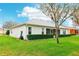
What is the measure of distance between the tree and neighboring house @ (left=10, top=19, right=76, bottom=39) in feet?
0.31

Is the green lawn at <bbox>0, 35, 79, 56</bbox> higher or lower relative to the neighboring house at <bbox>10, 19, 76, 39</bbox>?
lower

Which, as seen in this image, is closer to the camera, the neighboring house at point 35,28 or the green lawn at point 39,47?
the green lawn at point 39,47

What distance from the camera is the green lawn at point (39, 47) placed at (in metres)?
7.57

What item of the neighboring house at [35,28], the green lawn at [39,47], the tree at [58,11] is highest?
the tree at [58,11]

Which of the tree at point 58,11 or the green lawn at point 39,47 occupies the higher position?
the tree at point 58,11

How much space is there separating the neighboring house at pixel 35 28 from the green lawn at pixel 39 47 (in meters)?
0.11

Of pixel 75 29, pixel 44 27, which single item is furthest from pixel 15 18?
pixel 75 29

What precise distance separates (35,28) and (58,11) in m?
0.45

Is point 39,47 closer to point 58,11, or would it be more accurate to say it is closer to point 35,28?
point 35,28

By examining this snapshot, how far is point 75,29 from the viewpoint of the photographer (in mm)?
7699

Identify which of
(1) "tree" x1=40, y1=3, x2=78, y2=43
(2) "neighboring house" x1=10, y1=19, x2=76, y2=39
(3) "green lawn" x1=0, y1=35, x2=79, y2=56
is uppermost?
(1) "tree" x1=40, y1=3, x2=78, y2=43

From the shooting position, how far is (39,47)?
765 centimetres

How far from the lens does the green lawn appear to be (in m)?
7.57

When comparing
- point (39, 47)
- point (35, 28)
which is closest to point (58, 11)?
point (35, 28)
